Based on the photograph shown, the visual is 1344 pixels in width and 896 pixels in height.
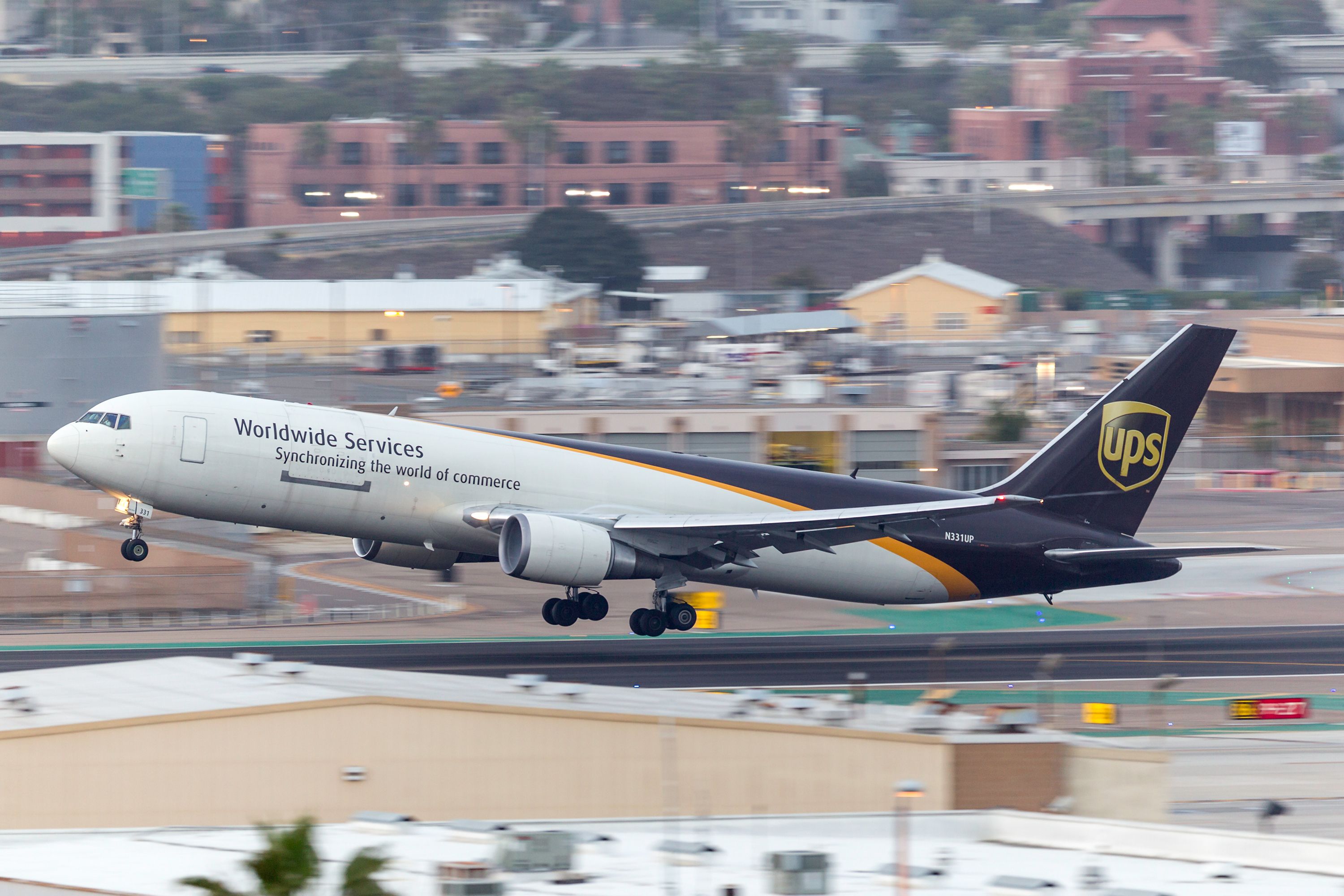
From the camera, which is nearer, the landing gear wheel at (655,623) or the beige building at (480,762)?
the beige building at (480,762)

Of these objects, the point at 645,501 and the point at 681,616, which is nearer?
the point at 645,501

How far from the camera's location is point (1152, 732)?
41594 millimetres

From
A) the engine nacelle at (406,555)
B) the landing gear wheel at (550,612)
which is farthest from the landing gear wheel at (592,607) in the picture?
the engine nacelle at (406,555)

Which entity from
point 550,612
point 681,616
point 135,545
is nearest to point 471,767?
point 135,545

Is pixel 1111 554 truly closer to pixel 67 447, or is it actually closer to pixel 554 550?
pixel 554 550

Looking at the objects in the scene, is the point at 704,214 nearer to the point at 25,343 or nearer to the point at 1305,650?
the point at 25,343

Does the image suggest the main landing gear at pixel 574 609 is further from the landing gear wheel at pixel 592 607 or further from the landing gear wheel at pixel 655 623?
the landing gear wheel at pixel 655 623

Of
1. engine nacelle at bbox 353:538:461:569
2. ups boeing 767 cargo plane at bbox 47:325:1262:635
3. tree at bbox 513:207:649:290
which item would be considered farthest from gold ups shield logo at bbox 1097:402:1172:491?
tree at bbox 513:207:649:290

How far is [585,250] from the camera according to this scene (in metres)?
177

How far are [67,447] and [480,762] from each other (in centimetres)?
1655

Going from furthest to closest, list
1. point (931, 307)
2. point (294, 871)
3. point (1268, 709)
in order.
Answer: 1. point (931, 307)
2. point (1268, 709)
3. point (294, 871)

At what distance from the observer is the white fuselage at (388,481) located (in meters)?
42.1

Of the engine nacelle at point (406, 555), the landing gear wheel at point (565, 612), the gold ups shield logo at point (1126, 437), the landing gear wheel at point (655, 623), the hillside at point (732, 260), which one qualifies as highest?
the hillside at point (732, 260)

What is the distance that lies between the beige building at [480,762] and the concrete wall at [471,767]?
0.09ft
